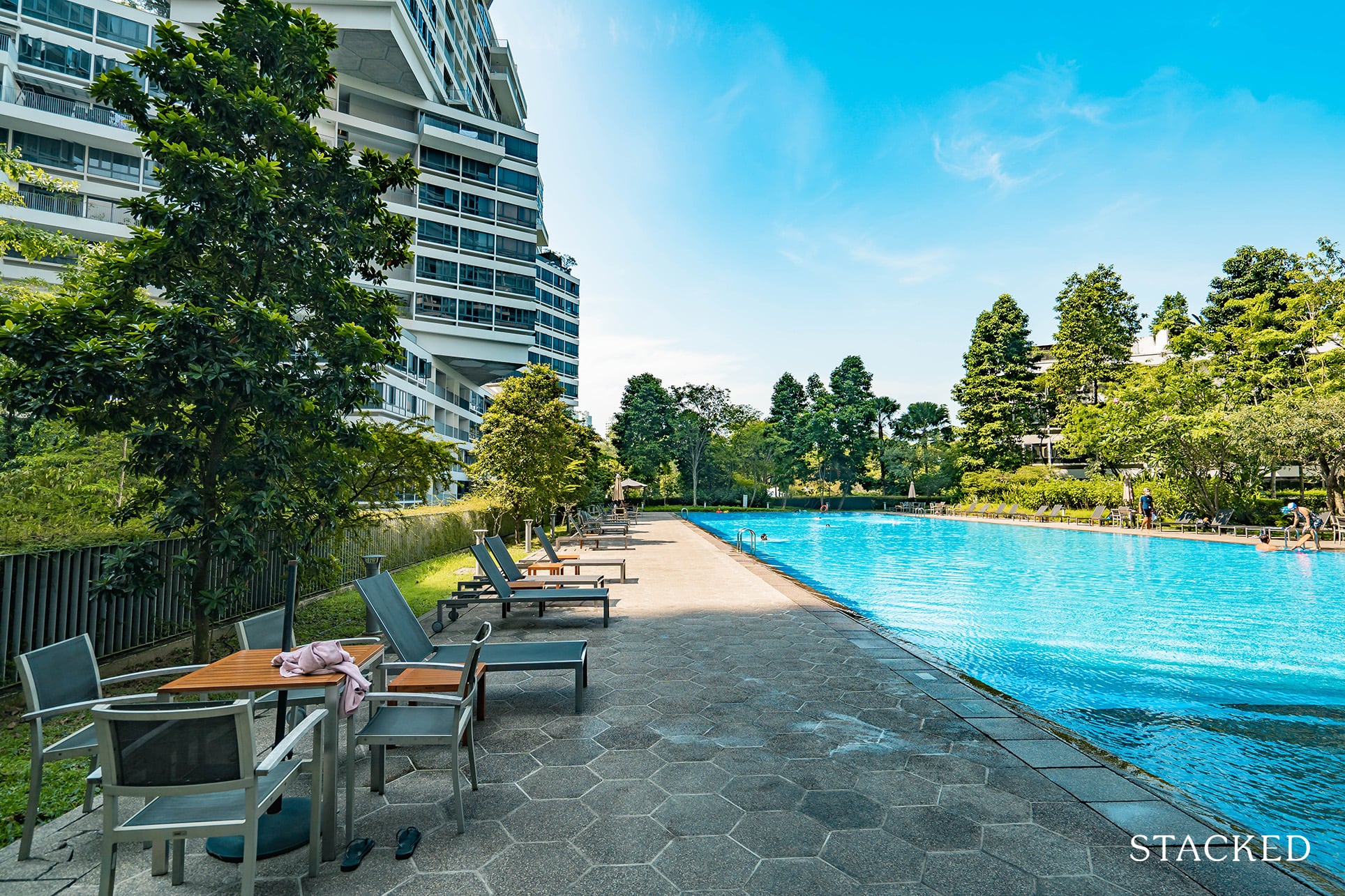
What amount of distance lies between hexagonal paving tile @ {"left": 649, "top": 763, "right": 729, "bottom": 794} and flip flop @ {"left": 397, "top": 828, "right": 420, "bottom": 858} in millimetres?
1384

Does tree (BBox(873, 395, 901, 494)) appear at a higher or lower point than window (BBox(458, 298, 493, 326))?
lower

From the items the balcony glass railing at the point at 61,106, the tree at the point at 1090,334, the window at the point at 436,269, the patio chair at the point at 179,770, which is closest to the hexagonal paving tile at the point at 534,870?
A: the patio chair at the point at 179,770

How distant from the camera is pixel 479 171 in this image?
1533 inches

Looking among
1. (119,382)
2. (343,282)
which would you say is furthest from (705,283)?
(119,382)

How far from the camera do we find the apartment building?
31438 mm

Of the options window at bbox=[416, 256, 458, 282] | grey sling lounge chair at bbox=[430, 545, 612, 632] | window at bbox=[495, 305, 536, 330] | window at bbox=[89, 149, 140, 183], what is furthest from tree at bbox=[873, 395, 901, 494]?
grey sling lounge chair at bbox=[430, 545, 612, 632]

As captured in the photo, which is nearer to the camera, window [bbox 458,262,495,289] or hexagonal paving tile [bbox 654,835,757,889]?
hexagonal paving tile [bbox 654,835,757,889]

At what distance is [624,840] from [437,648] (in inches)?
111

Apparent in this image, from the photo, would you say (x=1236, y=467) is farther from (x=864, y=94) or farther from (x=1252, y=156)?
(x=864, y=94)

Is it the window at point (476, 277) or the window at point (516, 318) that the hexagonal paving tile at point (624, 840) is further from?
the window at point (516, 318)

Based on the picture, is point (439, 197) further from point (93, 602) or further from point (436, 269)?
point (93, 602)

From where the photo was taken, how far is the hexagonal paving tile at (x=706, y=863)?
2.85 meters

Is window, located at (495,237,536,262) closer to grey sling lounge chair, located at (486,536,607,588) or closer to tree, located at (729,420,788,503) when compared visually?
tree, located at (729,420,788,503)

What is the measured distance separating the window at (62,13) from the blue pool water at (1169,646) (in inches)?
1794
